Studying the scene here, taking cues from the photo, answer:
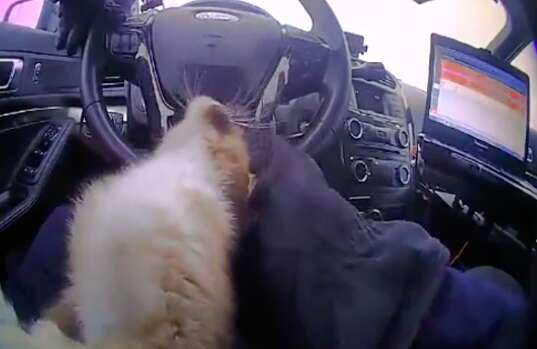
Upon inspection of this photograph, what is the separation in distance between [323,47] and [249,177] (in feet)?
0.32

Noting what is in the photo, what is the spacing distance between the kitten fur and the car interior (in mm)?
33

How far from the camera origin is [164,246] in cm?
37

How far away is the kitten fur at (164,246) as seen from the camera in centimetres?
37

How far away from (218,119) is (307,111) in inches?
2.4

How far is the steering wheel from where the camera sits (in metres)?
0.44

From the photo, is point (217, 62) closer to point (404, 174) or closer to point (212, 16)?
point (212, 16)

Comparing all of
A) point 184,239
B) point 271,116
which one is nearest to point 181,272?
point 184,239

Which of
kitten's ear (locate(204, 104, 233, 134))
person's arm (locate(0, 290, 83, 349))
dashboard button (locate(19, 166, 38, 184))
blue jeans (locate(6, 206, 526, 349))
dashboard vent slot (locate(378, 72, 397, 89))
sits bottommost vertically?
person's arm (locate(0, 290, 83, 349))

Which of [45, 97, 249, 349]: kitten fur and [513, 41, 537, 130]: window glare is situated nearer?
[45, 97, 249, 349]: kitten fur

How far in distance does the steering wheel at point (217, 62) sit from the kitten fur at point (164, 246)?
0.08 ft

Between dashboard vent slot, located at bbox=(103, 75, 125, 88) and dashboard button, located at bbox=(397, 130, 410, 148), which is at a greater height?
dashboard vent slot, located at bbox=(103, 75, 125, 88)

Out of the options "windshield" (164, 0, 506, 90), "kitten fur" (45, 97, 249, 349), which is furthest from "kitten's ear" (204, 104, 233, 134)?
"windshield" (164, 0, 506, 90)

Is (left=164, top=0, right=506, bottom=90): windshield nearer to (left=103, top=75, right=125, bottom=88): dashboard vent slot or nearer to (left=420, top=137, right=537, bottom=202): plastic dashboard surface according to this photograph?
(left=420, top=137, right=537, bottom=202): plastic dashboard surface

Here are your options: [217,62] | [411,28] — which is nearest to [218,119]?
[217,62]
